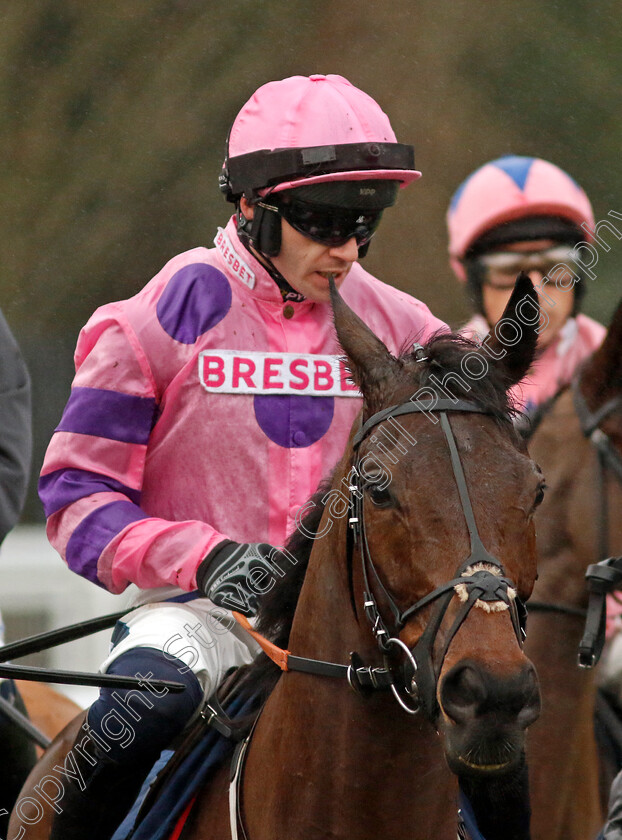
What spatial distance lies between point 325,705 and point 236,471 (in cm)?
80

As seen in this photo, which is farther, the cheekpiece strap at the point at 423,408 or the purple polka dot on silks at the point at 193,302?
the purple polka dot on silks at the point at 193,302

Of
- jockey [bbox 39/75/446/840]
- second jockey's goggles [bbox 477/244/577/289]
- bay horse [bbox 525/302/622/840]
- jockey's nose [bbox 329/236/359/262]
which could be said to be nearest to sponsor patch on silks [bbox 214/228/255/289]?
jockey [bbox 39/75/446/840]

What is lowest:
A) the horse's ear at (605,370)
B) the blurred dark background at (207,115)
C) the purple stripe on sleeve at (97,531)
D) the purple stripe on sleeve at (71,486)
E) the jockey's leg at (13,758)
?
the jockey's leg at (13,758)

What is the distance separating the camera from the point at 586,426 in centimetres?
369

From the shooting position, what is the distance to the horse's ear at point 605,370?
364 cm

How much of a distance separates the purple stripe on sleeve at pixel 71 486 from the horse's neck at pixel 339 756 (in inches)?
26.0

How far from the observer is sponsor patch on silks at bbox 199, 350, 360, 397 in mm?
3045

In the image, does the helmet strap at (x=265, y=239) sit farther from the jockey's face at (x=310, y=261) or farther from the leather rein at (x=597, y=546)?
the leather rein at (x=597, y=546)

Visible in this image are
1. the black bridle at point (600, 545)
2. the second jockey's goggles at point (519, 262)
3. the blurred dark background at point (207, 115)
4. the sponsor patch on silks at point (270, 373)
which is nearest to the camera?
the sponsor patch on silks at point (270, 373)

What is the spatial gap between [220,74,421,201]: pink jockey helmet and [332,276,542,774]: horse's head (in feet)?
1.84

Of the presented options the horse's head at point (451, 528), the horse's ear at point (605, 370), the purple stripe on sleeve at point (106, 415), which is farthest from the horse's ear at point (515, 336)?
the horse's ear at point (605, 370)

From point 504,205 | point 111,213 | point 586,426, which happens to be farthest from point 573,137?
point 586,426

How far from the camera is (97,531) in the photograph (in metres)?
2.89

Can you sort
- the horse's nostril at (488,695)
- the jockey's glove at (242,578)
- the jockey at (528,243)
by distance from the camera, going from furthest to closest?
the jockey at (528,243) → the jockey's glove at (242,578) → the horse's nostril at (488,695)
